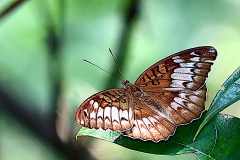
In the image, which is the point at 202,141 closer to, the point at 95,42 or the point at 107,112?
the point at 107,112

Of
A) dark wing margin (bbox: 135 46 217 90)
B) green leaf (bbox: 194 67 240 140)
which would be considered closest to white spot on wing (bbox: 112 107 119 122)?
dark wing margin (bbox: 135 46 217 90)

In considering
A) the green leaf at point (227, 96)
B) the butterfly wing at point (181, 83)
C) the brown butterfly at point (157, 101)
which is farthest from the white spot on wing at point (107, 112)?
the green leaf at point (227, 96)

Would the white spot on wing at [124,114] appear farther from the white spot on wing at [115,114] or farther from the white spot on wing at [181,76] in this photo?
the white spot on wing at [181,76]

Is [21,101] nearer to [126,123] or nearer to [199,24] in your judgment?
[126,123]

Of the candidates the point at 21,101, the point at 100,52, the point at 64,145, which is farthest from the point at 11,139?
the point at 64,145

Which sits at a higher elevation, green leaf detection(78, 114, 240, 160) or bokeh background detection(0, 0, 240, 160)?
bokeh background detection(0, 0, 240, 160)

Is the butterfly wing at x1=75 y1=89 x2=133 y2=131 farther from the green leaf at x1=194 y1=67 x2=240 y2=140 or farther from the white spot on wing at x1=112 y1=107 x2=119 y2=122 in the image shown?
the green leaf at x1=194 y1=67 x2=240 y2=140

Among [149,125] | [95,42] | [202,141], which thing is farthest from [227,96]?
[95,42]
